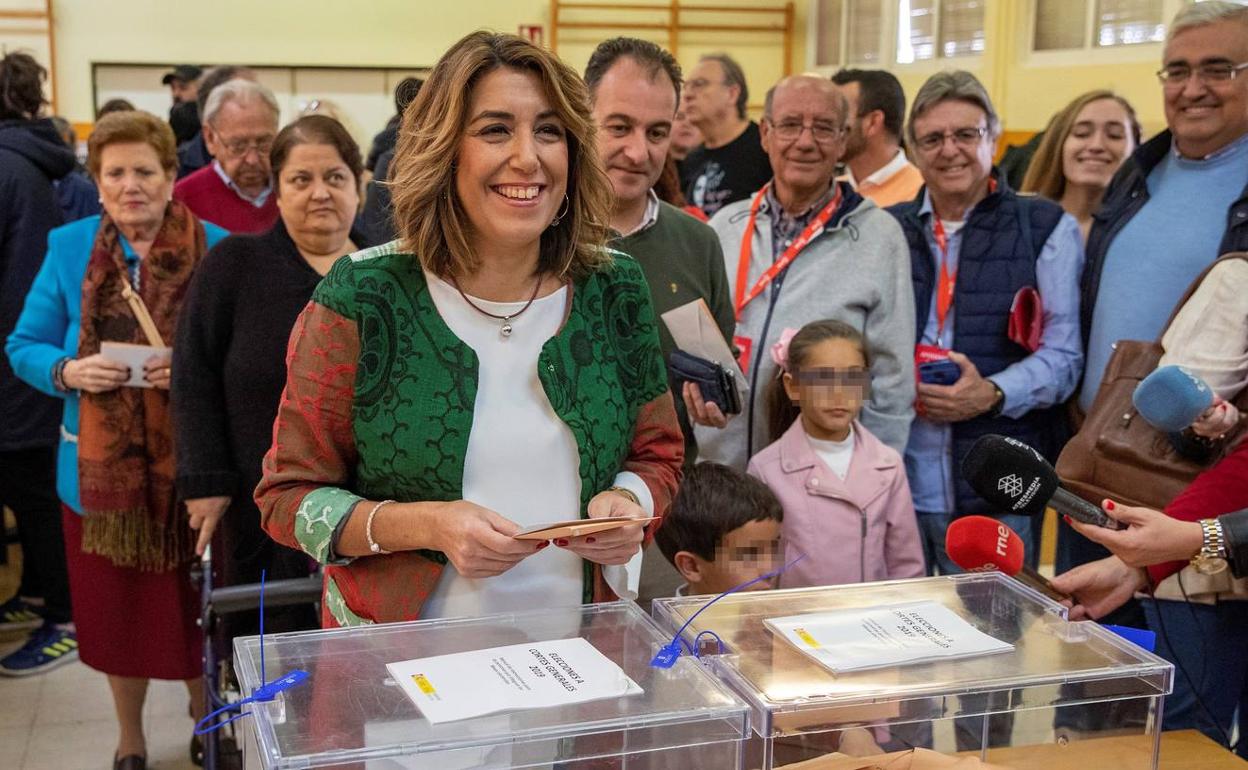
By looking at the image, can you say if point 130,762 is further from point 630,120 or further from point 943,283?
point 943,283

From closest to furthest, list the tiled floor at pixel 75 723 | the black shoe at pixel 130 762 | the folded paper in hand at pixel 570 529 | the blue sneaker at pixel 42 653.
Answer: the folded paper in hand at pixel 570 529
the black shoe at pixel 130 762
the tiled floor at pixel 75 723
the blue sneaker at pixel 42 653

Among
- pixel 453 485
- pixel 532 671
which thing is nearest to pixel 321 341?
pixel 453 485

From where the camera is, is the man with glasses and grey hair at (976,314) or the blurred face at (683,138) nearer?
the man with glasses and grey hair at (976,314)

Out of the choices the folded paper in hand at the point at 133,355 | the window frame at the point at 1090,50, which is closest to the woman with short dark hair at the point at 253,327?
the folded paper in hand at the point at 133,355

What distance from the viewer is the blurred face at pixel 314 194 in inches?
107

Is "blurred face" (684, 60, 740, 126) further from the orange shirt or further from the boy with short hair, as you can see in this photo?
the boy with short hair

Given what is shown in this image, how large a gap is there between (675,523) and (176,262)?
153 cm

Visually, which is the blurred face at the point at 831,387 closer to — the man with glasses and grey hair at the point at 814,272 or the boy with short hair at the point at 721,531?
the man with glasses and grey hair at the point at 814,272

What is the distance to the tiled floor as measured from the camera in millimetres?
3334

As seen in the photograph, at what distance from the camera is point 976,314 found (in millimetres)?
2879

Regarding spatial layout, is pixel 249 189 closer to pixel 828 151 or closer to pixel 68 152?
pixel 68 152

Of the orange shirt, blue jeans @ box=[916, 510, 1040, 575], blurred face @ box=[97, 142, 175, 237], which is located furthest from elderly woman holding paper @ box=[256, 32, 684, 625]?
the orange shirt

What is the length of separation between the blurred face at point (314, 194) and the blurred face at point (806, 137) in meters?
1.07

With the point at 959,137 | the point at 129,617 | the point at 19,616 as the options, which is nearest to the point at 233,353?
the point at 129,617
